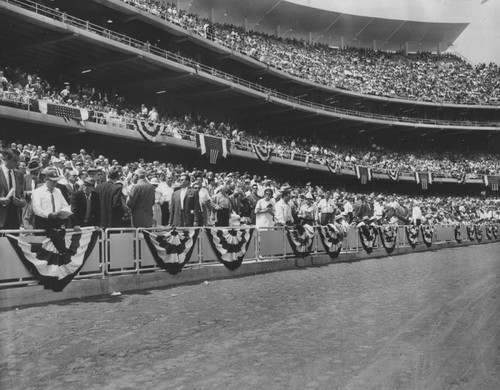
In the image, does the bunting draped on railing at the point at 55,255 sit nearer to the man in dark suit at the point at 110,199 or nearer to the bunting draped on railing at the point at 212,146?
the man in dark suit at the point at 110,199

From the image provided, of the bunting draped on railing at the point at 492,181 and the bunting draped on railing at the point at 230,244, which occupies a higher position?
the bunting draped on railing at the point at 492,181

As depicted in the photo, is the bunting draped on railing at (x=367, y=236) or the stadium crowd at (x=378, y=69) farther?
the stadium crowd at (x=378, y=69)

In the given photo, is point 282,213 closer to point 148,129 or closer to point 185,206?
point 185,206

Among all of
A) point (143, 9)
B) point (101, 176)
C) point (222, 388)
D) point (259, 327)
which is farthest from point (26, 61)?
point (222, 388)

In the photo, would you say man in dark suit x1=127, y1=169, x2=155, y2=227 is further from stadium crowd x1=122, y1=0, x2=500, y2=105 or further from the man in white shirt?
stadium crowd x1=122, y1=0, x2=500, y2=105

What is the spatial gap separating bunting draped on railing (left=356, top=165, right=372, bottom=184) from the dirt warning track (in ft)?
120

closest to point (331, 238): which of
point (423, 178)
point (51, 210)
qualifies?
point (51, 210)

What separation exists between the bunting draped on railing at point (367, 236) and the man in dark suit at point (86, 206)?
10.3 meters

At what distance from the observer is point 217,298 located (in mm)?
9133

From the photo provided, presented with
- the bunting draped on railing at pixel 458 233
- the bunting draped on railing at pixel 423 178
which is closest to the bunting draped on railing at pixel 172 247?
the bunting draped on railing at pixel 458 233

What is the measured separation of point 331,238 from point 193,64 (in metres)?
21.7

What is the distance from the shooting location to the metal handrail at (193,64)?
88.2 feet

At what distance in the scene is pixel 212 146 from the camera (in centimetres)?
3203

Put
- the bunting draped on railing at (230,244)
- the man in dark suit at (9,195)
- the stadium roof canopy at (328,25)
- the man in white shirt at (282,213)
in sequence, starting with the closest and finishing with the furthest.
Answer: the man in dark suit at (9,195), the bunting draped on railing at (230,244), the man in white shirt at (282,213), the stadium roof canopy at (328,25)
